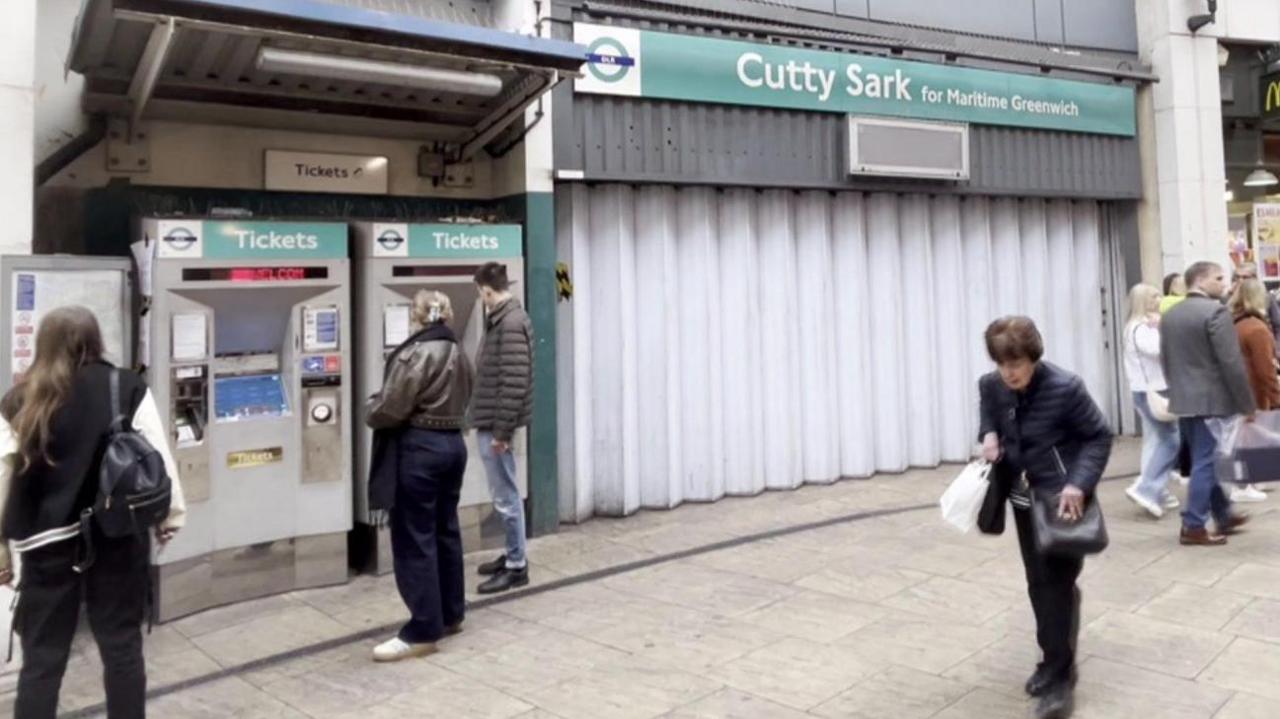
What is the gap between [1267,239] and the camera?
428 inches

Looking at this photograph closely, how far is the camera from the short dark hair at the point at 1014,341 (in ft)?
11.4

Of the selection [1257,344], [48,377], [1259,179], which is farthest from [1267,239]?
[48,377]

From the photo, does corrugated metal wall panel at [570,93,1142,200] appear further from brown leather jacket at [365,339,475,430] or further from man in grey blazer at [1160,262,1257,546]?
man in grey blazer at [1160,262,1257,546]

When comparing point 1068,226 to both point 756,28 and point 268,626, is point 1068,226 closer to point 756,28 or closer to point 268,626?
point 756,28

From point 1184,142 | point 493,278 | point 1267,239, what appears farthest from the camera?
point 1267,239

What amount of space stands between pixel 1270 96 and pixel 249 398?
414 inches

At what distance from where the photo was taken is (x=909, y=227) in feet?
27.7

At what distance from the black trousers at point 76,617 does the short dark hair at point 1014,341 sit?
10.3 feet

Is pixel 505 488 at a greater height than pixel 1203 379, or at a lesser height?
lesser

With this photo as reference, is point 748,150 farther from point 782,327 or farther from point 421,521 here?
point 421,521

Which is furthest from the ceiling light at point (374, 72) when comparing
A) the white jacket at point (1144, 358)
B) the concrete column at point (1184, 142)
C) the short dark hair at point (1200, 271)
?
the concrete column at point (1184, 142)

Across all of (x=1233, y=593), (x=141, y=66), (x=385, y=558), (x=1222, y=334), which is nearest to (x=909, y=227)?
(x=1222, y=334)

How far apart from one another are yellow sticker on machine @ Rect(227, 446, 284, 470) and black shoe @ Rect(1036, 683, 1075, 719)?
403 cm

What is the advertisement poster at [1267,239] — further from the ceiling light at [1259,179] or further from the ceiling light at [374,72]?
the ceiling light at [374,72]
